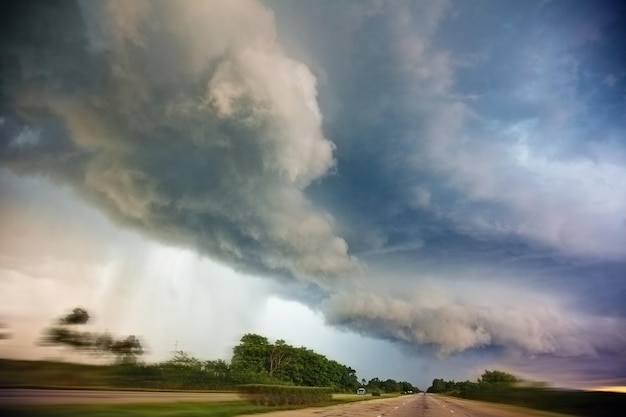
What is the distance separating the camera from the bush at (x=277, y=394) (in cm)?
4388

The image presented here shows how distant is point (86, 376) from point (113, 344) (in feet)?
88.9

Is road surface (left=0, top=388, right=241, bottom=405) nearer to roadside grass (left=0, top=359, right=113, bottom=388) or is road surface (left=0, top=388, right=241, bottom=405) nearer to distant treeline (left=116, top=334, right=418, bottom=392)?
roadside grass (left=0, top=359, right=113, bottom=388)

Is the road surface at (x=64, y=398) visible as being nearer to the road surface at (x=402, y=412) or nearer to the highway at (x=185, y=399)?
the highway at (x=185, y=399)

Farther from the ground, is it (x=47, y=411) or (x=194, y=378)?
(x=194, y=378)

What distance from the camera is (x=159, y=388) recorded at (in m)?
68.6

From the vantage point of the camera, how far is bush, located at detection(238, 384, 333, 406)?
43.9 meters

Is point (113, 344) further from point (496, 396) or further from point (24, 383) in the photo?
point (496, 396)

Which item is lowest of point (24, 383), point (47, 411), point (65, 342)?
point (47, 411)

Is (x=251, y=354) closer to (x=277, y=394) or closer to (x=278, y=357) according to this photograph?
(x=278, y=357)

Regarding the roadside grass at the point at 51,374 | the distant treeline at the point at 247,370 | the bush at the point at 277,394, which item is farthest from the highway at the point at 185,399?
the distant treeline at the point at 247,370

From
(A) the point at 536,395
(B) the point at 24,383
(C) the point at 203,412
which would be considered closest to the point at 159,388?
(B) the point at 24,383

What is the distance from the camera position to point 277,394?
4678 centimetres

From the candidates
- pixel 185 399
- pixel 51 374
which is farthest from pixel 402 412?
pixel 51 374

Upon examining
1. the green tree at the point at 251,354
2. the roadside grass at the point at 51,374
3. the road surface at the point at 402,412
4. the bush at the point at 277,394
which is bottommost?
the road surface at the point at 402,412
